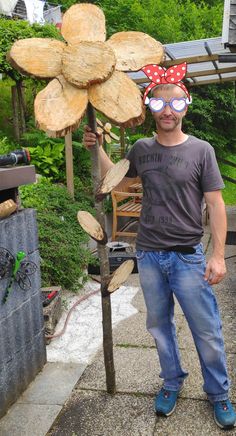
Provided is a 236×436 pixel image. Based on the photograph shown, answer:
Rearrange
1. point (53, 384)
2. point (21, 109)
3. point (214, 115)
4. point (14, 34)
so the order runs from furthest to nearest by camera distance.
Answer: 1. point (214, 115)
2. point (21, 109)
3. point (14, 34)
4. point (53, 384)

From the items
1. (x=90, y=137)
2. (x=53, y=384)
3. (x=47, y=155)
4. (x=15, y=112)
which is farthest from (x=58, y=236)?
(x=15, y=112)

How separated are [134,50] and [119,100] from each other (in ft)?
1.09

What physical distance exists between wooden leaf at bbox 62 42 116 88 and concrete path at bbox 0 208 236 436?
2068 mm

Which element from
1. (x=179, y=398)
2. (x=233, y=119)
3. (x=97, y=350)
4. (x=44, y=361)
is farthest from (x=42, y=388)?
(x=233, y=119)

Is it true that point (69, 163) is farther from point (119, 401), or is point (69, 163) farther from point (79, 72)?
point (79, 72)

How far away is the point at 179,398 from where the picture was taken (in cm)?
325

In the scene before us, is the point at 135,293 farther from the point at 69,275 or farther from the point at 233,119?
the point at 233,119

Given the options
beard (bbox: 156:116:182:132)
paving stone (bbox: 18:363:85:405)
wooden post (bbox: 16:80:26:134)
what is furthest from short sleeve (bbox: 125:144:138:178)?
wooden post (bbox: 16:80:26:134)

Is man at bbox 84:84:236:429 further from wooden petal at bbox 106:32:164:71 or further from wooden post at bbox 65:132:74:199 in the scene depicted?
wooden post at bbox 65:132:74:199

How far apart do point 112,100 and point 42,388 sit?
2125mm

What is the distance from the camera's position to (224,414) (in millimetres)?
2918

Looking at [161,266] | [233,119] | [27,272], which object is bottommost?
[233,119]

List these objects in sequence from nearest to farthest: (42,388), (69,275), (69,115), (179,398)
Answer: (69,115)
(179,398)
(42,388)
(69,275)

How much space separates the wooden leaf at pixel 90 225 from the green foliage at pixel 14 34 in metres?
4.70
